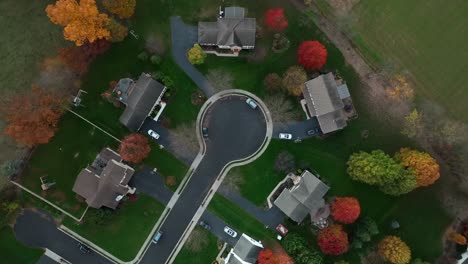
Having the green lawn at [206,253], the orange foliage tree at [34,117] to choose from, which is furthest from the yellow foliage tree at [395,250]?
the orange foliage tree at [34,117]

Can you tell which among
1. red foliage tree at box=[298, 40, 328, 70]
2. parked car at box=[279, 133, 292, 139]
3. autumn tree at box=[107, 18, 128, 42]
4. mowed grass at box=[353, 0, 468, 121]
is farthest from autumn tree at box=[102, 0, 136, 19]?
mowed grass at box=[353, 0, 468, 121]

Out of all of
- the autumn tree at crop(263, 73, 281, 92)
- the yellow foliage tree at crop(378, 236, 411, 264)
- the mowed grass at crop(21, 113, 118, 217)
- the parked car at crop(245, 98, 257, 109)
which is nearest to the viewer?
the yellow foliage tree at crop(378, 236, 411, 264)

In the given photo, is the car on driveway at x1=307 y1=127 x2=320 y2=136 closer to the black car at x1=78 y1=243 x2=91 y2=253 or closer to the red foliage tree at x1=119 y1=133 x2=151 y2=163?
the red foliage tree at x1=119 y1=133 x2=151 y2=163

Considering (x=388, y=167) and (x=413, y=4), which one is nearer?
(x=388, y=167)

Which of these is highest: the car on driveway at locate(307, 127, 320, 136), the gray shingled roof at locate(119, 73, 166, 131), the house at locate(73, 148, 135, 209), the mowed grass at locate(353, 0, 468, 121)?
the mowed grass at locate(353, 0, 468, 121)

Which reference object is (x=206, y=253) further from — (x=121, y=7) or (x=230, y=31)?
(x=121, y=7)

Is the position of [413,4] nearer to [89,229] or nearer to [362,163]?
[362,163]

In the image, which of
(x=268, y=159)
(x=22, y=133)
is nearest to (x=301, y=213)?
(x=268, y=159)
